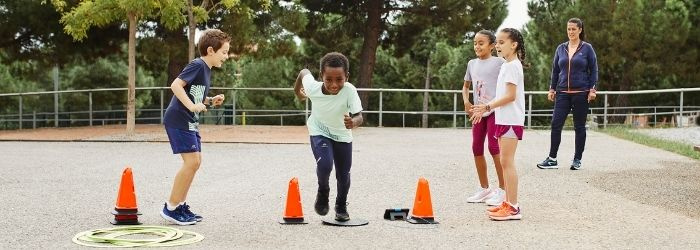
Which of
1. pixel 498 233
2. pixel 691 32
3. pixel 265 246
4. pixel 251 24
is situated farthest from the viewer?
pixel 691 32

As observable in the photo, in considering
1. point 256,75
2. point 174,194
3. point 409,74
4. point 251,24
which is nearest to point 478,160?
point 174,194

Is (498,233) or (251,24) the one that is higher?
(251,24)

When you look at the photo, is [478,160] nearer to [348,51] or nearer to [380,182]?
[380,182]

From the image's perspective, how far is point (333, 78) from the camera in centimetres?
604

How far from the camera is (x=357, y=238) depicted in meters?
5.82

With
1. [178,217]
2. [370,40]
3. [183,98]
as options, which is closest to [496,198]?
[178,217]

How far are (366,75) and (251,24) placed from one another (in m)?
6.74

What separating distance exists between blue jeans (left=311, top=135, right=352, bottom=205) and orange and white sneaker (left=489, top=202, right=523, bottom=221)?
113 cm

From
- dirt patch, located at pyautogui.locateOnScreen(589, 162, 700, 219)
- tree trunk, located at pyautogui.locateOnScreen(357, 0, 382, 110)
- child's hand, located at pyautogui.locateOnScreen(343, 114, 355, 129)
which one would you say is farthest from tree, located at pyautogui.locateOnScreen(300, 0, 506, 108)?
child's hand, located at pyautogui.locateOnScreen(343, 114, 355, 129)

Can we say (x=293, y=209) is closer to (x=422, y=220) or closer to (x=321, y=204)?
(x=321, y=204)

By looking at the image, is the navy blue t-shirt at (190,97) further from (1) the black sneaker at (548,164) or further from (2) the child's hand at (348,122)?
(1) the black sneaker at (548,164)

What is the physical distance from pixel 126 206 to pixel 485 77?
10.1ft

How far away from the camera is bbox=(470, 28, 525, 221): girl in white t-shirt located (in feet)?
21.8

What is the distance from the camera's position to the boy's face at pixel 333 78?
603 centimetres
